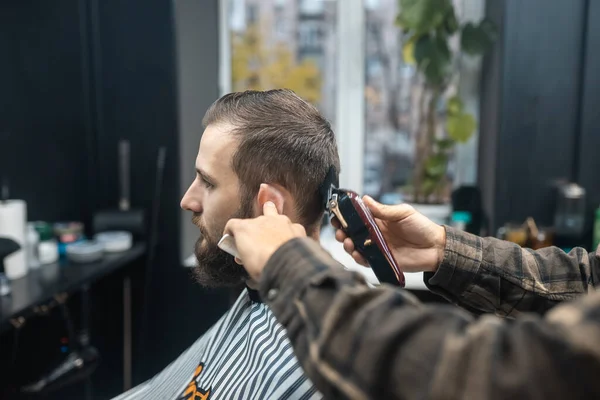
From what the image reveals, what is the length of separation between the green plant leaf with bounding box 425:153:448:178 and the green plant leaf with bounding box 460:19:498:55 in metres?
0.58

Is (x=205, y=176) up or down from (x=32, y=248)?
up

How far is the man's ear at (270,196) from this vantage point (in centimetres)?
119

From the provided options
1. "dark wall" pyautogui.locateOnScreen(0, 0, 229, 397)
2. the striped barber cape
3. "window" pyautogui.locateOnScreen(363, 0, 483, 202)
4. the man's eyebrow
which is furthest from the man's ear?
"window" pyautogui.locateOnScreen(363, 0, 483, 202)

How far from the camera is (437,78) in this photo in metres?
2.76

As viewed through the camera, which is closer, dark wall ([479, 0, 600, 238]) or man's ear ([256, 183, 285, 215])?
man's ear ([256, 183, 285, 215])

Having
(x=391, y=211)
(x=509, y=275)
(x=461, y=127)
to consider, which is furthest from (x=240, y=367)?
(x=461, y=127)

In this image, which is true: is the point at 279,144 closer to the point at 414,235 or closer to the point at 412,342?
the point at 414,235

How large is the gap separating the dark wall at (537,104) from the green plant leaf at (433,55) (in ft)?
0.85

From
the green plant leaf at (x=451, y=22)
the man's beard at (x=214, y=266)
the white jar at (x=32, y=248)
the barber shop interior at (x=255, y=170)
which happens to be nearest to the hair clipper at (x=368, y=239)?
the barber shop interior at (x=255, y=170)

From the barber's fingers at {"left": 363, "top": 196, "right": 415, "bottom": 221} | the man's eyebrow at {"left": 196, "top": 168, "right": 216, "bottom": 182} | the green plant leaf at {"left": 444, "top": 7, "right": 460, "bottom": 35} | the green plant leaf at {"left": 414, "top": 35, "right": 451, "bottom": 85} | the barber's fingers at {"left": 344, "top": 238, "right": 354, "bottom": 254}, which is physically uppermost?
the green plant leaf at {"left": 444, "top": 7, "right": 460, "bottom": 35}

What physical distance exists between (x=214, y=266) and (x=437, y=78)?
1.87 metres

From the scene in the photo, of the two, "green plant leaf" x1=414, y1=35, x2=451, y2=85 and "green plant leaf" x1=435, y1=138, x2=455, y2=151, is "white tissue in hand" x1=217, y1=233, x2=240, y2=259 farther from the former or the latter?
"green plant leaf" x1=435, y1=138, x2=455, y2=151

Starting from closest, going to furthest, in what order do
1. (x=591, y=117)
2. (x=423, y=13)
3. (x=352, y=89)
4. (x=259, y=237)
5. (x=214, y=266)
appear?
1. (x=259, y=237)
2. (x=214, y=266)
3. (x=591, y=117)
4. (x=423, y=13)
5. (x=352, y=89)

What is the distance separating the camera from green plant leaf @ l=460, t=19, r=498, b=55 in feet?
8.63
